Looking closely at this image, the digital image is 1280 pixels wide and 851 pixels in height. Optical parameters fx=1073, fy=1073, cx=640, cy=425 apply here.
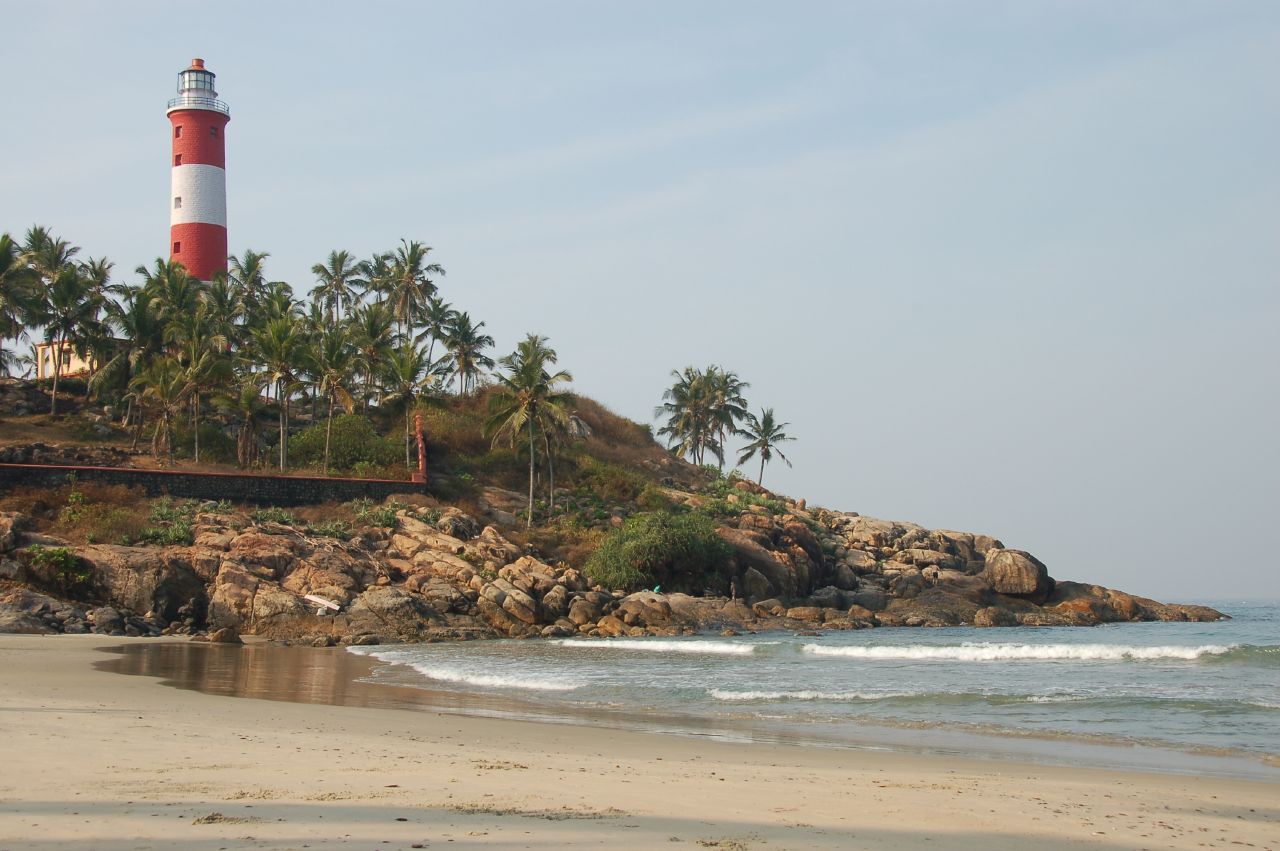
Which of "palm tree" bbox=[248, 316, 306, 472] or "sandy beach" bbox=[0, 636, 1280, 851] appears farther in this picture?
"palm tree" bbox=[248, 316, 306, 472]

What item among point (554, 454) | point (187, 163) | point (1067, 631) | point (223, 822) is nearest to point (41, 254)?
point (187, 163)

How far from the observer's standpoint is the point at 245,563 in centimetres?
3219

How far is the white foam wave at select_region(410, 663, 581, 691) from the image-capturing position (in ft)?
65.5

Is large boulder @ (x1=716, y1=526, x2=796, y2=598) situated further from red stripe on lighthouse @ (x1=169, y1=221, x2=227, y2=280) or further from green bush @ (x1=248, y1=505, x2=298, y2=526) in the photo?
red stripe on lighthouse @ (x1=169, y1=221, x2=227, y2=280)

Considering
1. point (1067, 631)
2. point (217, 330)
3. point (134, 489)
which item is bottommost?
point (1067, 631)

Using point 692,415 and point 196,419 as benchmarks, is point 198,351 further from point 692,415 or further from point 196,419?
point 692,415

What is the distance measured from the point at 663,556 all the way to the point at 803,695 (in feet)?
70.9

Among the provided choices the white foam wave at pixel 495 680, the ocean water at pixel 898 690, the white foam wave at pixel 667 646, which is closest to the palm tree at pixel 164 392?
the ocean water at pixel 898 690

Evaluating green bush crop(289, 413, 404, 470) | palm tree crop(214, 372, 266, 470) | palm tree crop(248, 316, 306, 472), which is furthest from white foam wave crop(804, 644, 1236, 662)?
palm tree crop(214, 372, 266, 470)

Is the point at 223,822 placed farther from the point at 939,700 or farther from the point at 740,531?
the point at 740,531

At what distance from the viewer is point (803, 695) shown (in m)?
18.5

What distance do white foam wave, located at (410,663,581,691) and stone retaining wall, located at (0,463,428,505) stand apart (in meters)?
18.7

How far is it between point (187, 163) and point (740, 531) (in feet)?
109

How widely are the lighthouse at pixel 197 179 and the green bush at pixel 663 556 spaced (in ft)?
89.9
